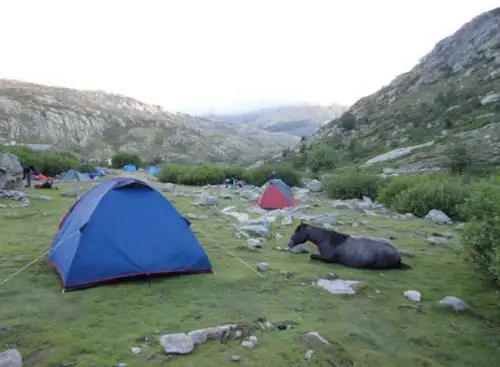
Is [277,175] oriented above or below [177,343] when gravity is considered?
above

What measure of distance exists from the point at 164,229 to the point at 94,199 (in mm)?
1762

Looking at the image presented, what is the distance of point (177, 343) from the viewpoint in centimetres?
563

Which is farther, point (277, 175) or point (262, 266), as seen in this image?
point (277, 175)

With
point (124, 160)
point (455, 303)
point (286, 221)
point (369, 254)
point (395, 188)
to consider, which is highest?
point (124, 160)

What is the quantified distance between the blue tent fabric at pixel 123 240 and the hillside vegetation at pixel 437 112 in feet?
117

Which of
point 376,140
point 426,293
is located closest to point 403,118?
point 376,140

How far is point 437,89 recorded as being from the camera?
278ft

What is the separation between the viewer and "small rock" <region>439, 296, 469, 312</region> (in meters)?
7.48

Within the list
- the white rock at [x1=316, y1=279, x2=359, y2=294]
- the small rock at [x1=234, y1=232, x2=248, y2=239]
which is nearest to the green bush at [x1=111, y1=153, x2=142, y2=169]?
the small rock at [x1=234, y1=232, x2=248, y2=239]

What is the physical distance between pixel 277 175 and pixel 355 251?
31.3 metres

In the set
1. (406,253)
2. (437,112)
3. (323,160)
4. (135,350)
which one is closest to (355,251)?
(406,253)

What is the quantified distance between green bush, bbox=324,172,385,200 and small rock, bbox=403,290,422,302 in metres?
20.5

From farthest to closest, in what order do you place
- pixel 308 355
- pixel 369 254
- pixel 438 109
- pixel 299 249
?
pixel 438 109 < pixel 299 249 < pixel 369 254 < pixel 308 355

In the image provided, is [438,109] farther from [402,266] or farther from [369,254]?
[369,254]
